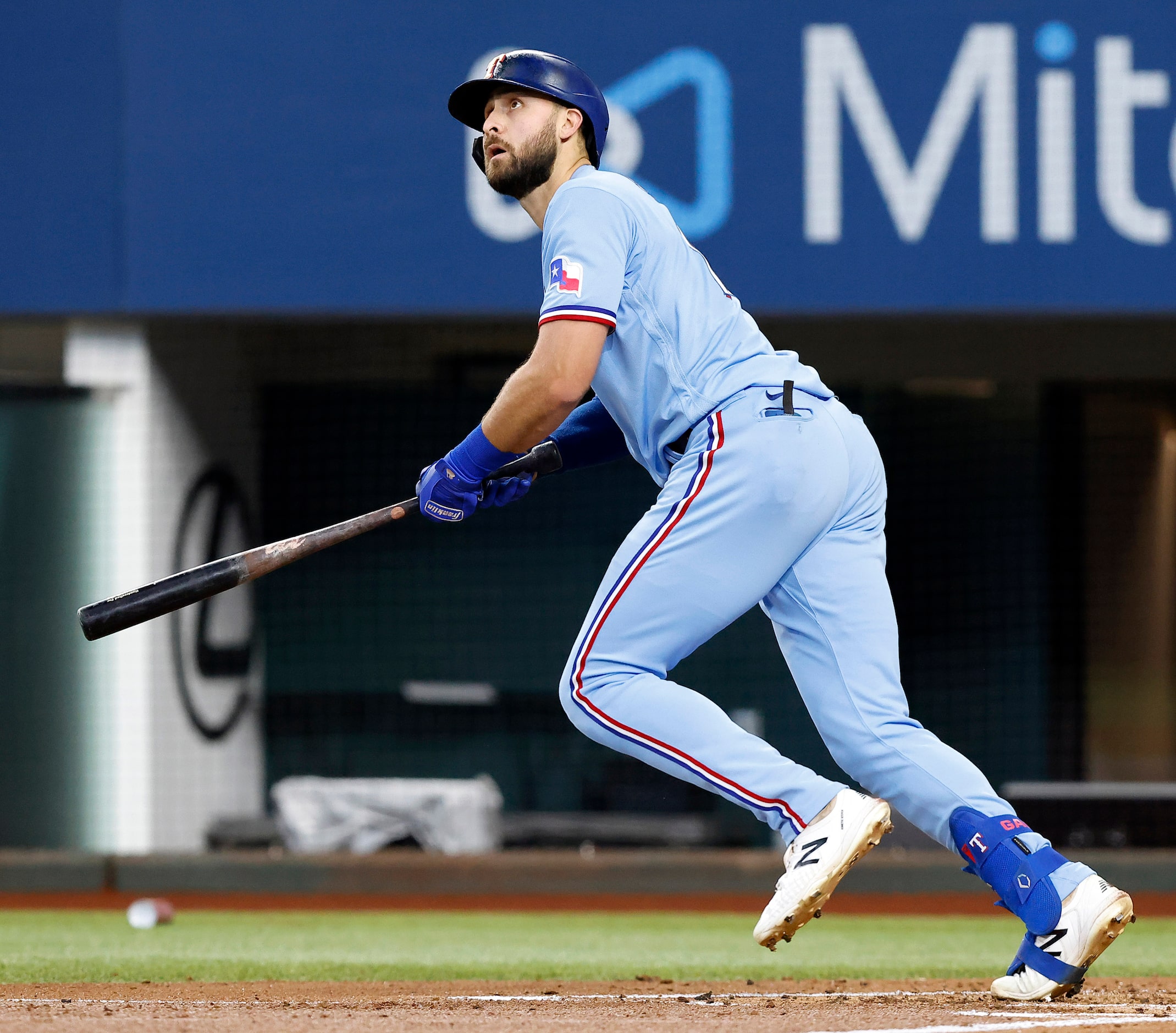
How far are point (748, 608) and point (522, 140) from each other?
1053 mm

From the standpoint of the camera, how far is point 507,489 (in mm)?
3951

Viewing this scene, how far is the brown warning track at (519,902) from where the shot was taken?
790cm

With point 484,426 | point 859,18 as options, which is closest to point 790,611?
point 484,426

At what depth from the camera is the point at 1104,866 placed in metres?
8.26

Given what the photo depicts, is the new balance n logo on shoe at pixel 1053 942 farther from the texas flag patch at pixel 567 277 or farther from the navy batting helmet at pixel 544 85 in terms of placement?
the navy batting helmet at pixel 544 85

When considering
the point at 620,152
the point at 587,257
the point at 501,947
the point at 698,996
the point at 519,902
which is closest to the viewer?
the point at 587,257

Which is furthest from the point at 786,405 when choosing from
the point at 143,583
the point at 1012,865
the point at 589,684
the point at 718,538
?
the point at 143,583

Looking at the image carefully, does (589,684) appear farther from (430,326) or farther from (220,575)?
(430,326)

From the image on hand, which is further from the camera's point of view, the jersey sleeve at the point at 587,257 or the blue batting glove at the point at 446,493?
the blue batting glove at the point at 446,493

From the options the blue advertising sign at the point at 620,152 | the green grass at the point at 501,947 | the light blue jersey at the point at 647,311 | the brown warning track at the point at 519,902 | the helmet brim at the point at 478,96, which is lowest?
the brown warning track at the point at 519,902

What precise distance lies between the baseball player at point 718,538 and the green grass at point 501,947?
148 cm

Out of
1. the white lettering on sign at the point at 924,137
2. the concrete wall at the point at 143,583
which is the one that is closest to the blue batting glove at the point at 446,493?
the white lettering on sign at the point at 924,137

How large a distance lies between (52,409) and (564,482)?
9.60 feet

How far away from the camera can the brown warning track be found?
25.9 feet
